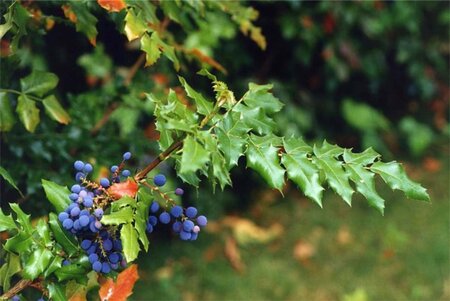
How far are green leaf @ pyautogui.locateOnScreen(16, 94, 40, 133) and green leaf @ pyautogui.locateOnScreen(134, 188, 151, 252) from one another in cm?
61

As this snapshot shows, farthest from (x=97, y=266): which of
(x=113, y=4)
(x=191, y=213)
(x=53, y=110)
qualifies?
(x=53, y=110)

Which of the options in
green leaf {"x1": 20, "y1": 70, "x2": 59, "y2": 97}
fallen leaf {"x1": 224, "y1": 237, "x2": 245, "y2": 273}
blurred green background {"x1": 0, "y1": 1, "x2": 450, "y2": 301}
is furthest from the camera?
fallen leaf {"x1": 224, "y1": 237, "x2": 245, "y2": 273}

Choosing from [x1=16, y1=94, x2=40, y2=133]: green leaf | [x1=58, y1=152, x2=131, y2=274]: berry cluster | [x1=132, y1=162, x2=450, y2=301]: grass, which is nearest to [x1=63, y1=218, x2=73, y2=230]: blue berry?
[x1=58, y1=152, x2=131, y2=274]: berry cluster

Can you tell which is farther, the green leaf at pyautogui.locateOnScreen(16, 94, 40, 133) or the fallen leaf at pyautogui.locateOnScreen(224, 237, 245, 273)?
the fallen leaf at pyautogui.locateOnScreen(224, 237, 245, 273)

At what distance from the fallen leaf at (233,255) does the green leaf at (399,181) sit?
2116 mm

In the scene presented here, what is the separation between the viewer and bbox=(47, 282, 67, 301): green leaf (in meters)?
1.34

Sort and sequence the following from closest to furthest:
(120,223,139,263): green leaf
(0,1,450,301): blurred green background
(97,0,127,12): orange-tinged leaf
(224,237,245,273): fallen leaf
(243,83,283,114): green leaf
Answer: (120,223,139,263): green leaf, (243,83,283,114): green leaf, (97,0,127,12): orange-tinged leaf, (0,1,450,301): blurred green background, (224,237,245,273): fallen leaf

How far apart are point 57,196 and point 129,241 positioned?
0.27 metres

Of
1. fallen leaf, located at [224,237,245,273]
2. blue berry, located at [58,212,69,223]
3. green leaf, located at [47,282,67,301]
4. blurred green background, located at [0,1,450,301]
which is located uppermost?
blue berry, located at [58,212,69,223]

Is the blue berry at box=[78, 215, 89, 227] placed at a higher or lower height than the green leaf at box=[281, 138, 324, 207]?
lower

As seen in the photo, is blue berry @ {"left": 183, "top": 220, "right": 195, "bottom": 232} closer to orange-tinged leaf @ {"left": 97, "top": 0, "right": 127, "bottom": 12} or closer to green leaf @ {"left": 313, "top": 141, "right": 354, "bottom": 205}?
green leaf @ {"left": 313, "top": 141, "right": 354, "bottom": 205}

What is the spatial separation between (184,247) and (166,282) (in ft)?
1.13

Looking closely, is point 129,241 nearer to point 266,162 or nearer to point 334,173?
point 266,162

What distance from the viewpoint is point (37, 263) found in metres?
1.31
